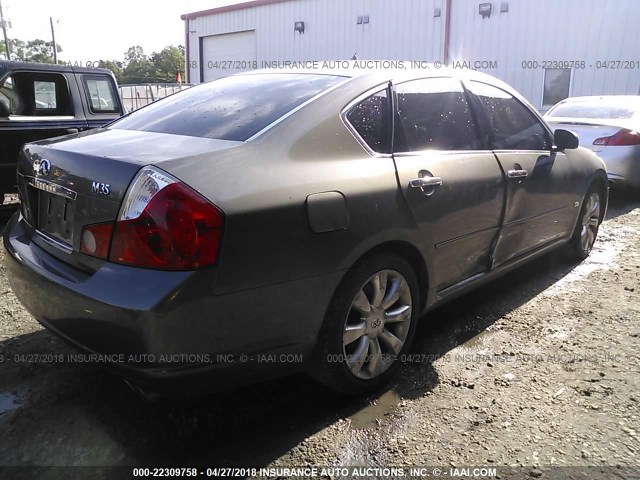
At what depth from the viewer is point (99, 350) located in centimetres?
198

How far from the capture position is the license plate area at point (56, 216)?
215 centimetres

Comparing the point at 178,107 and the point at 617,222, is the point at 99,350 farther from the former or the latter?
the point at 617,222

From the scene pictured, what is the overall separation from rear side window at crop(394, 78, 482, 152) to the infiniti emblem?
1.59m

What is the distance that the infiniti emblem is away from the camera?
230cm

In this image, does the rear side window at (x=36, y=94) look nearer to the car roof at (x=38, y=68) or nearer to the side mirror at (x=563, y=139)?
the car roof at (x=38, y=68)

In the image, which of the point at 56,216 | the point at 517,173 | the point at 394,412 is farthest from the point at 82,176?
A: the point at 517,173

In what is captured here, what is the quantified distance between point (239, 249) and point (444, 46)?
47.6 ft

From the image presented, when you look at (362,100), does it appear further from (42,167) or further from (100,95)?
(100,95)

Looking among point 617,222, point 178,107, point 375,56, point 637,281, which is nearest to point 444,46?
point 375,56

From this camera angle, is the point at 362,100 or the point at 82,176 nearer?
the point at 82,176

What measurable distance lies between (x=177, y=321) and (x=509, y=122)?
2732 millimetres

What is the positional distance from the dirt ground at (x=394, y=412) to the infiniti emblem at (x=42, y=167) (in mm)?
1052

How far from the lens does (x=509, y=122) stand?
11.8 ft

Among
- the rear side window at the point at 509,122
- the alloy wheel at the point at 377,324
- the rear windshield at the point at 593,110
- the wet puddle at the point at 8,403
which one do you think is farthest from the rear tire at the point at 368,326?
the rear windshield at the point at 593,110
